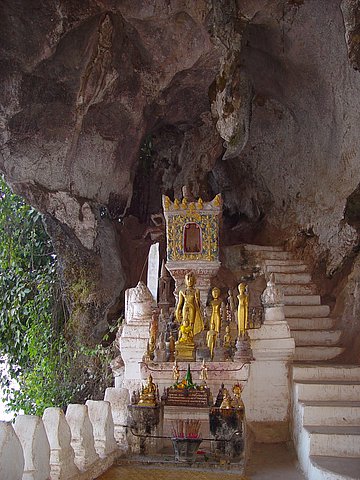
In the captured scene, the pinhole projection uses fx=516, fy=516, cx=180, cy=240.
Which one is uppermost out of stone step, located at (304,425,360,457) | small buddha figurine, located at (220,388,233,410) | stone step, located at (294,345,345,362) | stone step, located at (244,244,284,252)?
stone step, located at (244,244,284,252)

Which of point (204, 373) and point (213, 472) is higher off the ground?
point (204, 373)

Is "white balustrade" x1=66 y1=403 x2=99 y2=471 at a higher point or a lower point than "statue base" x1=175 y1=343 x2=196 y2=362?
lower

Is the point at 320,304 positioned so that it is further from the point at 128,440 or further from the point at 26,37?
the point at 26,37

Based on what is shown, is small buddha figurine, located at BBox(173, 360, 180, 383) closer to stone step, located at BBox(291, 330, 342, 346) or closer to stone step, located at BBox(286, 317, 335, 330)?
stone step, located at BBox(291, 330, 342, 346)

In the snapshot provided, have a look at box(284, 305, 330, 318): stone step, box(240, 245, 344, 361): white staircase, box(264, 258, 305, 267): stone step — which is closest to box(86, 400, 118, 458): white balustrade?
box(240, 245, 344, 361): white staircase

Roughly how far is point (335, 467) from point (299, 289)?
5011mm

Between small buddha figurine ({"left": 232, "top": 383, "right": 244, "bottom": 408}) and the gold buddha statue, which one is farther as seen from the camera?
the gold buddha statue

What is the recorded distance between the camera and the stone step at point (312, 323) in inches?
306

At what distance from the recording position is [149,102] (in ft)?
32.7

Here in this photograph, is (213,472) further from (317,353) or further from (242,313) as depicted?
(317,353)

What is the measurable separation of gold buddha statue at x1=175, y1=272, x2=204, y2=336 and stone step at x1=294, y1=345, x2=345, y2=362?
1.59 meters

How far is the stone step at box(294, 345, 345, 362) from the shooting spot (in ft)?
22.6

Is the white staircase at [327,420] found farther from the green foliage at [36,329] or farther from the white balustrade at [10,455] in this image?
the green foliage at [36,329]

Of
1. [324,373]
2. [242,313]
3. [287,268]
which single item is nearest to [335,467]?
[324,373]
